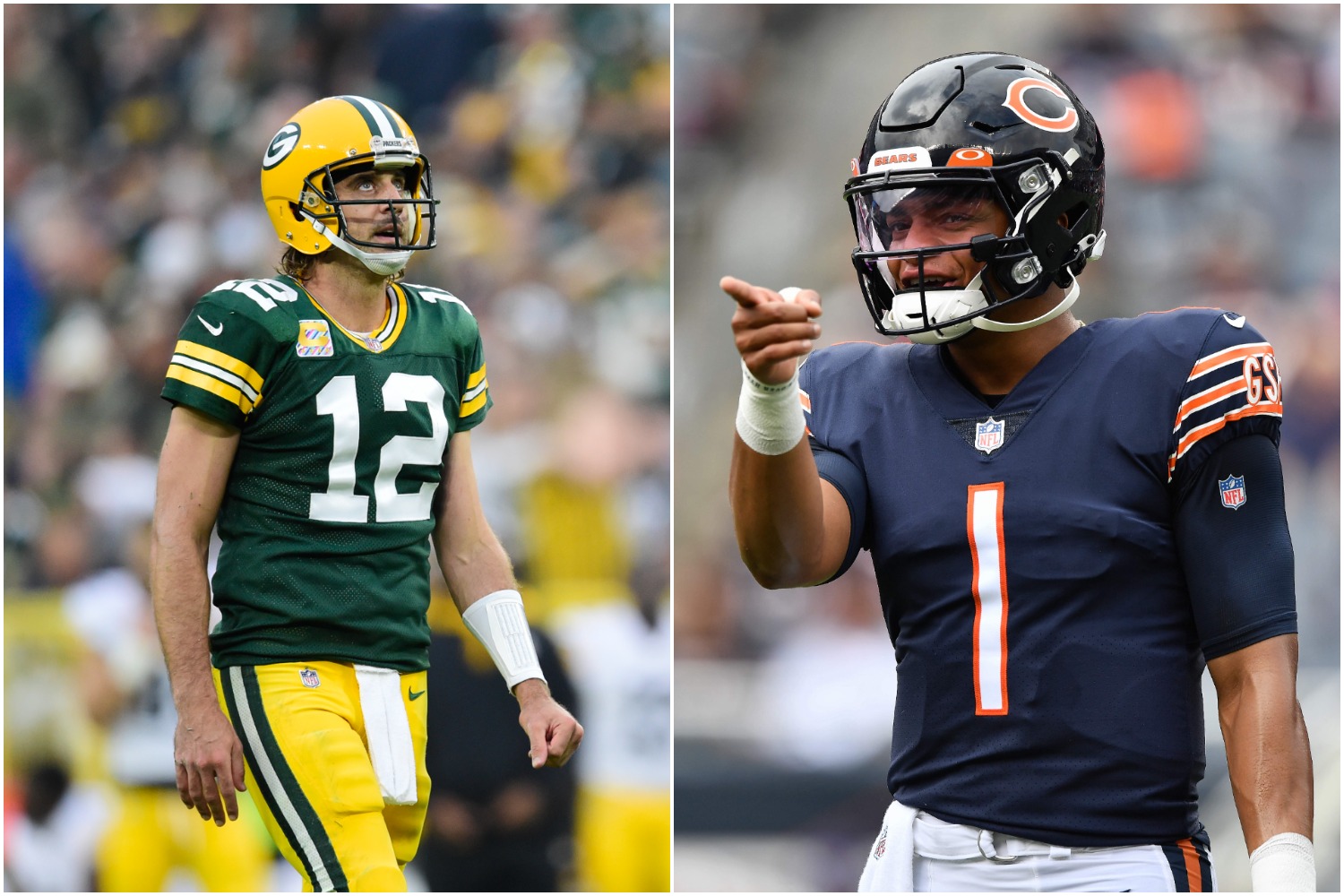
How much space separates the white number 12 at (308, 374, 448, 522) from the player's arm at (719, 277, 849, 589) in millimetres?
1152

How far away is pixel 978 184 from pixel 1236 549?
66cm

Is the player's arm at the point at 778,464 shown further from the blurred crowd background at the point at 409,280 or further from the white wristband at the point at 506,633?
the blurred crowd background at the point at 409,280

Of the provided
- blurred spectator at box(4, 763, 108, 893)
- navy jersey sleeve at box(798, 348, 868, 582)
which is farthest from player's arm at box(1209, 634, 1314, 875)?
blurred spectator at box(4, 763, 108, 893)

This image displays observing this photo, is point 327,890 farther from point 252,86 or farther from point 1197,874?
point 252,86

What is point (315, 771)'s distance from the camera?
2953 millimetres

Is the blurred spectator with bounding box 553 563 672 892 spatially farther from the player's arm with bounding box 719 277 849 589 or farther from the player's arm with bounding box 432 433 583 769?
the player's arm with bounding box 719 277 849 589

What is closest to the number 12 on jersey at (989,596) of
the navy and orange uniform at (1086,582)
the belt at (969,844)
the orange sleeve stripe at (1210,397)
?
the navy and orange uniform at (1086,582)

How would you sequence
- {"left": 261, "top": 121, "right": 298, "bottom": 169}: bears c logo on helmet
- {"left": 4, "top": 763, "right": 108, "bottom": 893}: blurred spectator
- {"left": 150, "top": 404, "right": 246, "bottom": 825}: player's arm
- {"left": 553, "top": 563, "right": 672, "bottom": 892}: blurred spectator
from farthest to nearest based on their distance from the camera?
{"left": 4, "top": 763, "right": 108, "bottom": 893}: blurred spectator, {"left": 553, "top": 563, "right": 672, "bottom": 892}: blurred spectator, {"left": 261, "top": 121, "right": 298, "bottom": 169}: bears c logo on helmet, {"left": 150, "top": 404, "right": 246, "bottom": 825}: player's arm

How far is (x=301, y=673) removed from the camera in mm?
3033

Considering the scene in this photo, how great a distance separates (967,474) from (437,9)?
183 inches

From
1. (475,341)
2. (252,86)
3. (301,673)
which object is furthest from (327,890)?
(252,86)

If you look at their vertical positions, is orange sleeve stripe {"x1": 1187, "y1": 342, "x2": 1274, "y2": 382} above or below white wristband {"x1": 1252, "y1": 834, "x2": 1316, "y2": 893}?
above

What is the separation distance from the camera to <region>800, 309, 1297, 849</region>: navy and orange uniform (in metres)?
2.09

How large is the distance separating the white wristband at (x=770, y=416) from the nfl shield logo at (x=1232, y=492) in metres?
0.58
